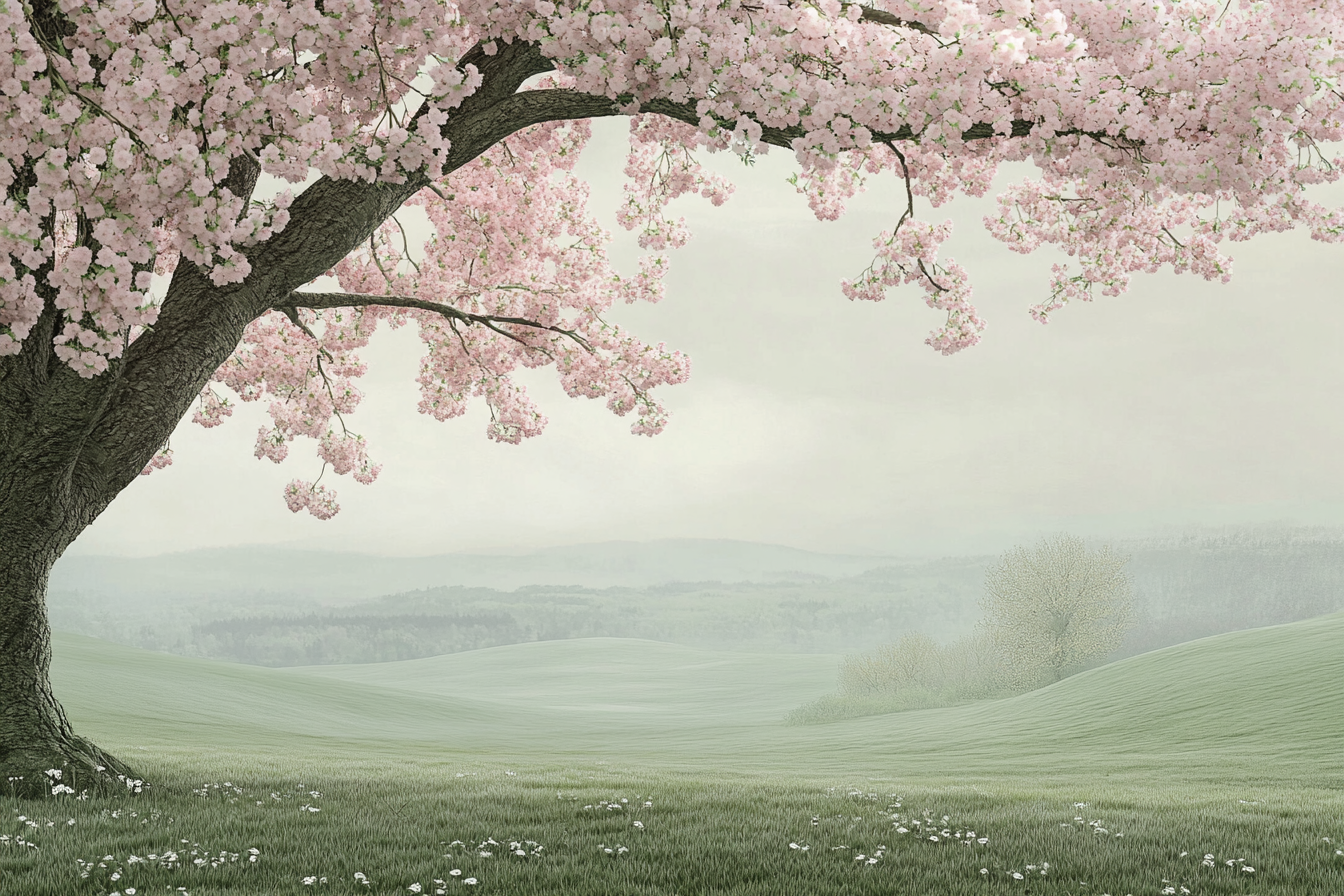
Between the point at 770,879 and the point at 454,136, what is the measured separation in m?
8.32

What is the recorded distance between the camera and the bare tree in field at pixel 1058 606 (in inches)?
2093

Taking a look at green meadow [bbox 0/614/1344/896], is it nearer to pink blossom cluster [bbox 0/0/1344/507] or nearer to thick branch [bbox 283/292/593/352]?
pink blossom cluster [bbox 0/0/1344/507]

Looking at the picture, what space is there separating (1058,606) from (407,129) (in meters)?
52.7

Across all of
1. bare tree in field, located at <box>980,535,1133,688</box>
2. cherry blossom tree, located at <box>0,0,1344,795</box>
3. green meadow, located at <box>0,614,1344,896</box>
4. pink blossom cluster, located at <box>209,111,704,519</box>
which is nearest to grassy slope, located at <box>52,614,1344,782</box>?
green meadow, located at <box>0,614,1344,896</box>

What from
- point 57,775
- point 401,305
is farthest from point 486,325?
point 57,775

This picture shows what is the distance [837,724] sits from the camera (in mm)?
48250

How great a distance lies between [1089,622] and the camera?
175ft

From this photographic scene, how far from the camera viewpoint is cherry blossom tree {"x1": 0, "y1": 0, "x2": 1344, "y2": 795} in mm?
7363

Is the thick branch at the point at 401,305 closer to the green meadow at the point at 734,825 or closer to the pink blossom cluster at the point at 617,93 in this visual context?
the pink blossom cluster at the point at 617,93

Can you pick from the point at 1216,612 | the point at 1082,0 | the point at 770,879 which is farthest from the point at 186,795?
the point at 1216,612

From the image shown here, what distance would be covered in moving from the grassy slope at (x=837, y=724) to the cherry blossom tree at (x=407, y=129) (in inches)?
621

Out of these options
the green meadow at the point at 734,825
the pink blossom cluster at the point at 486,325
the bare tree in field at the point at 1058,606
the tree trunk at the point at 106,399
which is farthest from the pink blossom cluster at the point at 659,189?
the bare tree in field at the point at 1058,606

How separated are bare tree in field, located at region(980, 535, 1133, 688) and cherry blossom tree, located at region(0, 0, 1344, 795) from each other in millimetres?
44504

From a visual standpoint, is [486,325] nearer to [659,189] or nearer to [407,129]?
[659,189]
